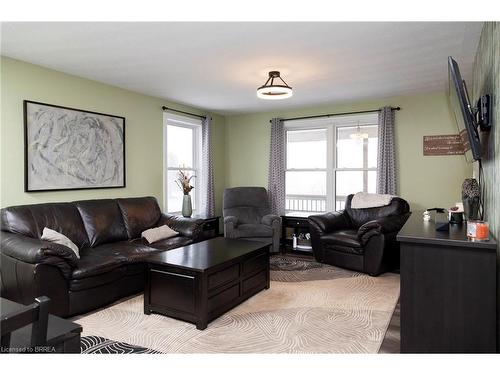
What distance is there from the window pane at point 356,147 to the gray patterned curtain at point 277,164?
0.98 meters

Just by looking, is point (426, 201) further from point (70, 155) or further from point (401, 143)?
point (70, 155)

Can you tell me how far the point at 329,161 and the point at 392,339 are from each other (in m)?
3.55

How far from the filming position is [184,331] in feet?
8.68

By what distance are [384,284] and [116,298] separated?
9.42ft

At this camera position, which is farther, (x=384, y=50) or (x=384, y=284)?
(x=384, y=284)

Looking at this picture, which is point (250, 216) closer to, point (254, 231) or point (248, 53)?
point (254, 231)

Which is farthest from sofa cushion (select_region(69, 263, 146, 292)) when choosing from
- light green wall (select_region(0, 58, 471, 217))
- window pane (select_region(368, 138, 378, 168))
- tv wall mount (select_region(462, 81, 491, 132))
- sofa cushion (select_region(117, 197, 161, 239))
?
window pane (select_region(368, 138, 378, 168))

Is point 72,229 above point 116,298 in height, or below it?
above

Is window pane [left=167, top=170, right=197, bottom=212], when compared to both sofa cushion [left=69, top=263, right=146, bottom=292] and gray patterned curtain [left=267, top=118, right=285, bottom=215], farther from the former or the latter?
sofa cushion [left=69, top=263, right=146, bottom=292]

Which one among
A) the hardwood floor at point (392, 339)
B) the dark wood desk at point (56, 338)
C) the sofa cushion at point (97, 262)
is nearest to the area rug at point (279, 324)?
the hardwood floor at point (392, 339)

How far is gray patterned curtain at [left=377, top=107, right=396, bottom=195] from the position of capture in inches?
198

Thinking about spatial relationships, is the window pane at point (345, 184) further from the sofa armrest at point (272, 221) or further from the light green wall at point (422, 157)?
the sofa armrest at point (272, 221)

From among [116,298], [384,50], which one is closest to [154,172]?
[116,298]

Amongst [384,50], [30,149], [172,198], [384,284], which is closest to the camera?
[384,50]
